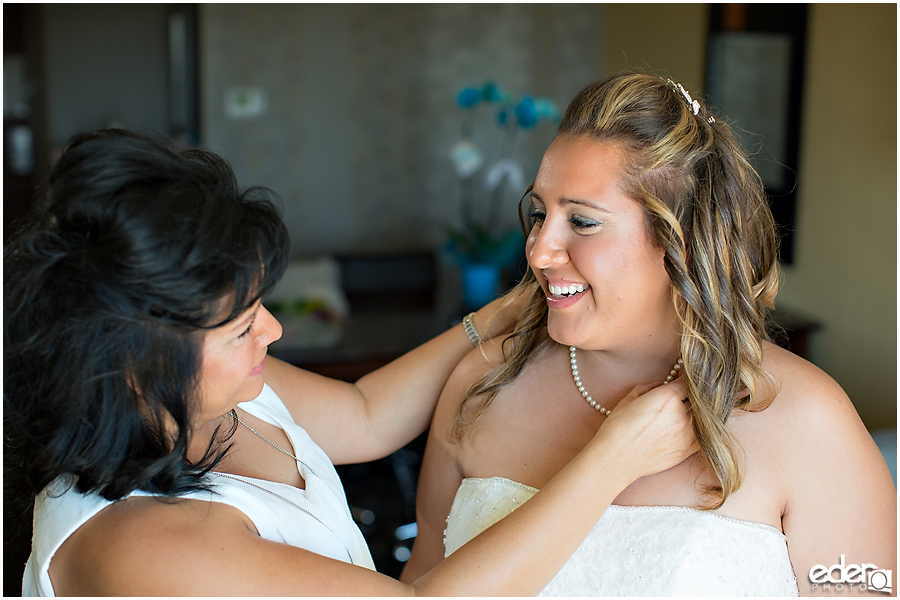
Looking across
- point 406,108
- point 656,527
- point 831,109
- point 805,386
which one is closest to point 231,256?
point 656,527

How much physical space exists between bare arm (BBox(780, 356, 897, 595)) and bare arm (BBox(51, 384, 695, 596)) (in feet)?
0.83

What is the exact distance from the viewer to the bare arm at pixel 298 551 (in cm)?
100

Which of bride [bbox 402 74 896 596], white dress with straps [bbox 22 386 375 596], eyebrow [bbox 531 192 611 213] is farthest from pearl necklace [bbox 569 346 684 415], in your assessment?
white dress with straps [bbox 22 386 375 596]

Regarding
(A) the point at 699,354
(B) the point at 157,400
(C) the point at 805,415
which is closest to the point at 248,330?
(B) the point at 157,400

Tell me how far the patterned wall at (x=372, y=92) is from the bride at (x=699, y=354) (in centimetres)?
471

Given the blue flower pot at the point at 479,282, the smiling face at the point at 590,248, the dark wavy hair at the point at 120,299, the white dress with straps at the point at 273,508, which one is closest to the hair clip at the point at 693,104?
the smiling face at the point at 590,248

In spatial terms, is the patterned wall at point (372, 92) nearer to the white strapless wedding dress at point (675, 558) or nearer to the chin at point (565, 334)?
the chin at point (565, 334)

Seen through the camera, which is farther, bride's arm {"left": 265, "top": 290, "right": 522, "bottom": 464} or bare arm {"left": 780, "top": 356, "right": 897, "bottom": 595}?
bride's arm {"left": 265, "top": 290, "right": 522, "bottom": 464}

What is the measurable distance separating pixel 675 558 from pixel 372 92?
17.2 feet

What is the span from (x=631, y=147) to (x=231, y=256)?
2.23ft

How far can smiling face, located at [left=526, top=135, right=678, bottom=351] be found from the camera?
51.5 inches

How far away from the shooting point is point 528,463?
4.96ft

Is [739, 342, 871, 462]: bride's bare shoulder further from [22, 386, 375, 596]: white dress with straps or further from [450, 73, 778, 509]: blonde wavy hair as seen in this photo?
[22, 386, 375, 596]: white dress with straps

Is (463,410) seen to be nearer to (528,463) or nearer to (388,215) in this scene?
(528,463)
